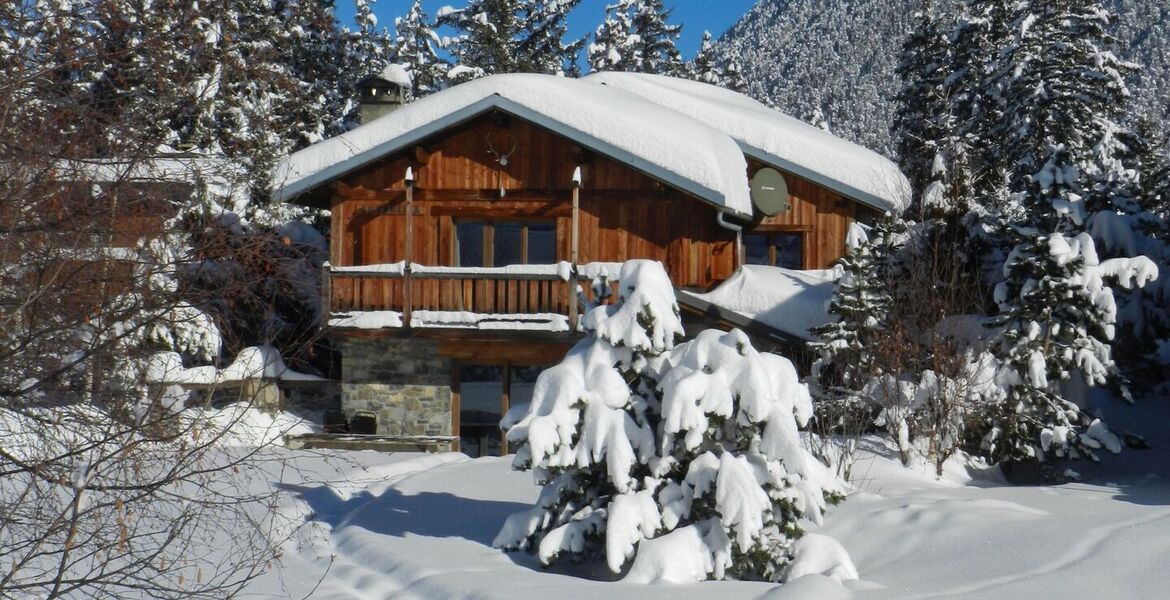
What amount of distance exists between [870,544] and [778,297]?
758cm

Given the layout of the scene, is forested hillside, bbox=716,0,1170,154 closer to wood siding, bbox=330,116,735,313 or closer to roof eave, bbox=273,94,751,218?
wood siding, bbox=330,116,735,313

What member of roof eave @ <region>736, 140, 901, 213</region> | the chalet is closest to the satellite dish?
the chalet

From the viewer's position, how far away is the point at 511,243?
18344 millimetres

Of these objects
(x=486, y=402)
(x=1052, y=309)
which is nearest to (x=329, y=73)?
(x=486, y=402)

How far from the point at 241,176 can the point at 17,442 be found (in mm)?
1730

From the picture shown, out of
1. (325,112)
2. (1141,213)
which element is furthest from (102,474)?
(325,112)

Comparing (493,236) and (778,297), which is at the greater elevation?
(493,236)

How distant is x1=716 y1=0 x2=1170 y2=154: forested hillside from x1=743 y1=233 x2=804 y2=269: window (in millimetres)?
58413

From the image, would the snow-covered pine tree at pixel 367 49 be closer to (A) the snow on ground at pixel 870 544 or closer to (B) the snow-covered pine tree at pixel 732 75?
(B) the snow-covered pine tree at pixel 732 75

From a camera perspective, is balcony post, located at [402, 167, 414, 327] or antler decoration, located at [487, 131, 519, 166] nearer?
balcony post, located at [402, 167, 414, 327]

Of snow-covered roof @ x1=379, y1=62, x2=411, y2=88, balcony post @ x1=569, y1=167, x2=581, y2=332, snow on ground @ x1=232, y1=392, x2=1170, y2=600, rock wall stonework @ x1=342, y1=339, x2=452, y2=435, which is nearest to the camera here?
snow on ground @ x1=232, y1=392, x2=1170, y2=600

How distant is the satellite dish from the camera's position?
18.4m

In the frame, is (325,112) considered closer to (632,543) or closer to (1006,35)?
(1006,35)

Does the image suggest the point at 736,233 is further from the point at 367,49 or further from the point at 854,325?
the point at 367,49
